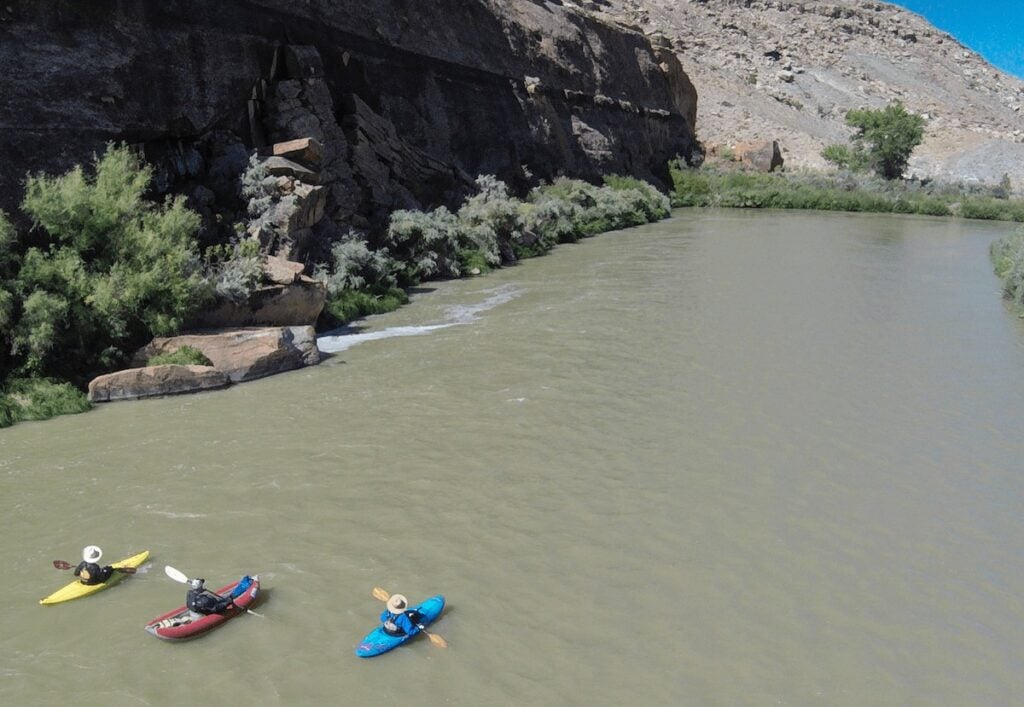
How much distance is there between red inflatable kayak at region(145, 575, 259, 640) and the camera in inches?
253

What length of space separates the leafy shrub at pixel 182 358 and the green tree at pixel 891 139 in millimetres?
56272

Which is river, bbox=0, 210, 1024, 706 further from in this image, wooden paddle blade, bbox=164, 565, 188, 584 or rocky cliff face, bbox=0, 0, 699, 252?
rocky cliff face, bbox=0, 0, 699, 252

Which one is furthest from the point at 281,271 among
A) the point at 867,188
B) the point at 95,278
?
the point at 867,188

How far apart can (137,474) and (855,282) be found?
61.5 ft

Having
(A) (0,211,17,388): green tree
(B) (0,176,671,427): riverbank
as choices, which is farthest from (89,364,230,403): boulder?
(A) (0,211,17,388): green tree

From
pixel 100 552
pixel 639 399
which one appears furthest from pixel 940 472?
pixel 100 552

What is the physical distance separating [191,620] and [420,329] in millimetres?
10956

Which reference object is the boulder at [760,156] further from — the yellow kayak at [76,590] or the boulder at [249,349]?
the yellow kayak at [76,590]

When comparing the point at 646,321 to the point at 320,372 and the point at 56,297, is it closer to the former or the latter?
the point at 320,372

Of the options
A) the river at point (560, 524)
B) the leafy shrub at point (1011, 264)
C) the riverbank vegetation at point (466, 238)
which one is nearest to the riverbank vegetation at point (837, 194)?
the riverbank vegetation at point (466, 238)

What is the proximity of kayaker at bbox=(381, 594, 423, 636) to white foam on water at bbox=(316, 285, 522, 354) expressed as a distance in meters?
9.47

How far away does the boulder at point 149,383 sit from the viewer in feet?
40.9

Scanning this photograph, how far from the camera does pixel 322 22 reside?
23891 mm

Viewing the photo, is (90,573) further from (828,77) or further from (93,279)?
(828,77)
